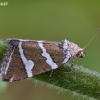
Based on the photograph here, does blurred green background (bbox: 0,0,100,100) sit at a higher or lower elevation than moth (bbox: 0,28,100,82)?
lower

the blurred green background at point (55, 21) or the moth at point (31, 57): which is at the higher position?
the moth at point (31, 57)

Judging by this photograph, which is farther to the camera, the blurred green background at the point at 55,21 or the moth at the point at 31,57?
the blurred green background at the point at 55,21

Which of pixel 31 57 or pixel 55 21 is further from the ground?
pixel 31 57

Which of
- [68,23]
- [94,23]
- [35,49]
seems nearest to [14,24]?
[68,23]

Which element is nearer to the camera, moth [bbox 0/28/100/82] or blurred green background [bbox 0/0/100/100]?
moth [bbox 0/28/100/82]
